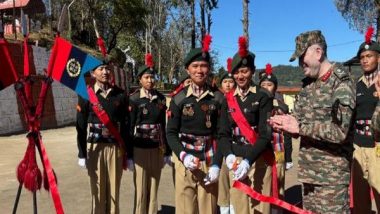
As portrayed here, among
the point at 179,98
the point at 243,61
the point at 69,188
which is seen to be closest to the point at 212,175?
the point at 179,98

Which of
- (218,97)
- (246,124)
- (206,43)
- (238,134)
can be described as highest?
(206,43)

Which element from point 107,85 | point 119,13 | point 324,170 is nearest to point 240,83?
point 324,170

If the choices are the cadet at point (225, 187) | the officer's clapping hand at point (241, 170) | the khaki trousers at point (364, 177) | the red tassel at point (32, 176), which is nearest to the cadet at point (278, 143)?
the cadet at point (225, 187)

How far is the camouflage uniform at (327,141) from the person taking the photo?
116 inches

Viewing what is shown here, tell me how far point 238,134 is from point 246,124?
0.14 metres

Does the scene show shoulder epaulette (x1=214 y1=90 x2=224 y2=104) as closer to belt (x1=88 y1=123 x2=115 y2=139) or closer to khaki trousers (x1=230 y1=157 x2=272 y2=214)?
khaki trousers (x1=230 y1=157 x2=272 y2=214)

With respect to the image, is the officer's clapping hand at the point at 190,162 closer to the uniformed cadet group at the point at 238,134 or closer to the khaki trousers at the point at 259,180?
the uniformed cadet group at the point at 238,134

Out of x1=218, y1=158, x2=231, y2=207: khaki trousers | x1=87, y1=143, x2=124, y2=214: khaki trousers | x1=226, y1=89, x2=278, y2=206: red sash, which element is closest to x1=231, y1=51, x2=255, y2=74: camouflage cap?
x1=226, y1=89, x2=278, y2=206: red sash

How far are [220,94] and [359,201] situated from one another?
2.10 meters

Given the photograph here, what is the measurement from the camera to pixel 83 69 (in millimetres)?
3730

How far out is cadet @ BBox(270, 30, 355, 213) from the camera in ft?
9.93

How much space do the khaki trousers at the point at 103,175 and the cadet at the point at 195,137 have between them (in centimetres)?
110

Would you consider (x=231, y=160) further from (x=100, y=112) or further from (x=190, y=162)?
(x=100, y=112)

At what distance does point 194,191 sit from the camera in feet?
13.5
